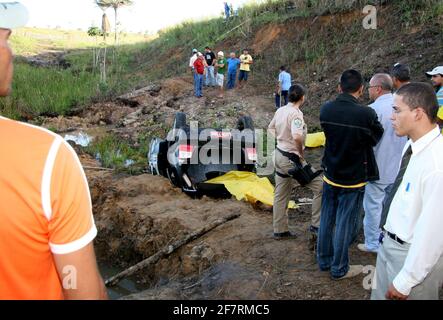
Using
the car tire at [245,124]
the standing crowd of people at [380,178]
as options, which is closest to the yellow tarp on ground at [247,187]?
the car tire at [245,124]

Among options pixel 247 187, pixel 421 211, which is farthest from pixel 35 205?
pixel 247 187

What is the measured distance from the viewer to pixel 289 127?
5.00 m

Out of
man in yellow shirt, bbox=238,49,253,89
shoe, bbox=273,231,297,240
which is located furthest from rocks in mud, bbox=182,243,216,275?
man in yellow shirt, bbox=238,49,253,89

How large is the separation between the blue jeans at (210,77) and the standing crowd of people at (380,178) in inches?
510

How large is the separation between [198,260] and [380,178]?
226 cm

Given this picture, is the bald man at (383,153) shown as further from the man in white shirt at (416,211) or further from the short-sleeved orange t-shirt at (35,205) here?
the short-sleeved orange t-shirt at (35,205)

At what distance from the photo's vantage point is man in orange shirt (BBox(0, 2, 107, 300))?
1373mm

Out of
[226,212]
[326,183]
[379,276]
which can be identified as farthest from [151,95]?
[379,276]

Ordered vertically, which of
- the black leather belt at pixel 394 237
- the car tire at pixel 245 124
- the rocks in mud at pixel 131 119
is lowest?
the rocks in mud at pixel 131 119

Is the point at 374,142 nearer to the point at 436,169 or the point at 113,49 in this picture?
the point at 436,169

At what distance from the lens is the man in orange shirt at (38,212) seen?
1.37 metres

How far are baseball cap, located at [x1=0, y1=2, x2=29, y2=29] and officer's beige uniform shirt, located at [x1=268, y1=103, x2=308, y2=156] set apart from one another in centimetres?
372

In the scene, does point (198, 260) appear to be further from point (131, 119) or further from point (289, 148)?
point (131, 119)
